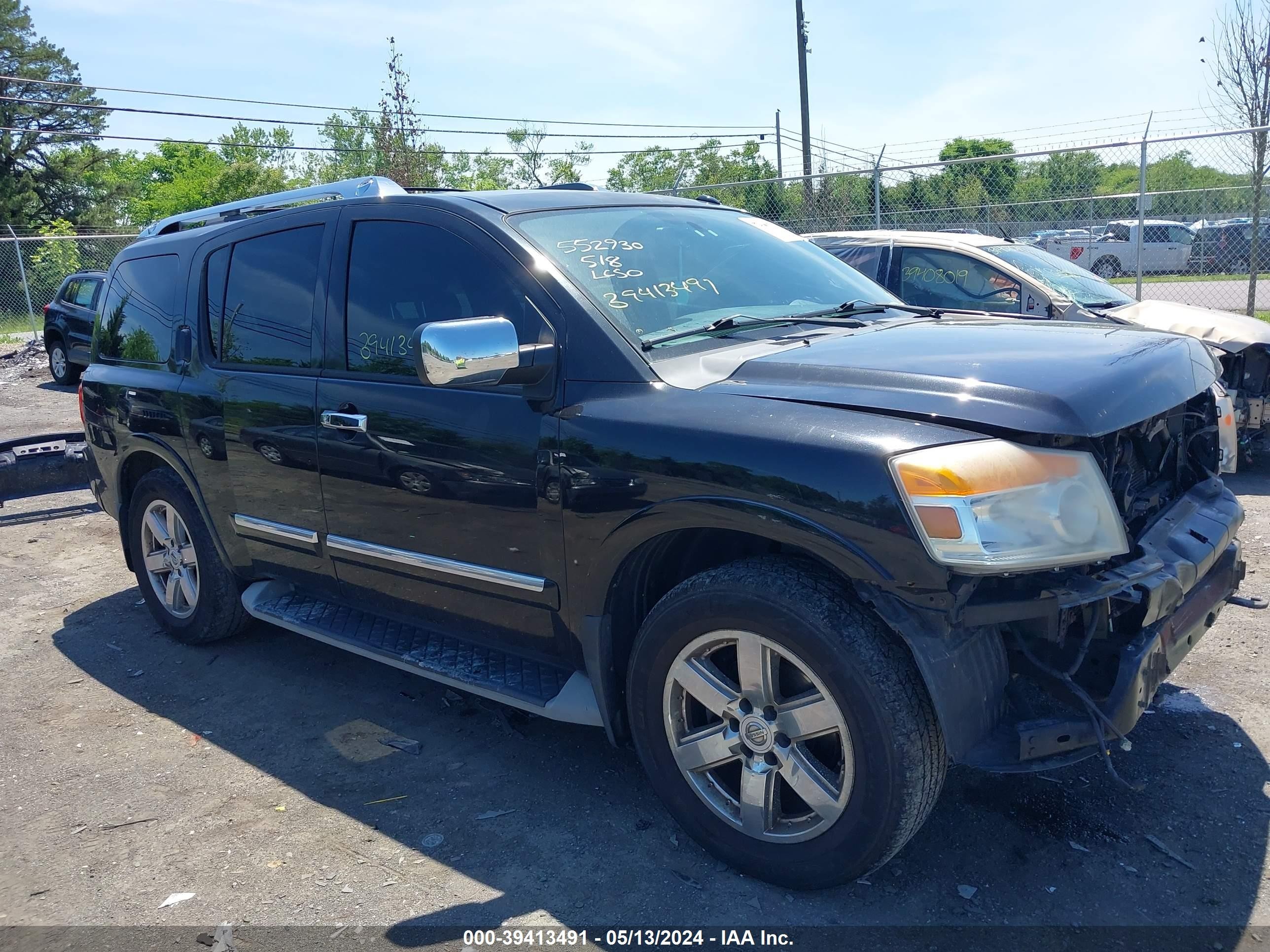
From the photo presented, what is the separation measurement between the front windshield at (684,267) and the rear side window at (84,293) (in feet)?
47.2

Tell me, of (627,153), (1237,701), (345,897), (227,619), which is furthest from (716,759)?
(627,153)

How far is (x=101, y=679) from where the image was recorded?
4582 mm

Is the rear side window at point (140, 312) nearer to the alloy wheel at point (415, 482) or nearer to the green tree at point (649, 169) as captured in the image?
the alloy wheel at point (415, 482)

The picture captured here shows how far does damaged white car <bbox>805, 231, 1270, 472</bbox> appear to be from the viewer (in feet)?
21.6

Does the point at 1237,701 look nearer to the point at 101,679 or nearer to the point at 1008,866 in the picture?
the point at 1008,866

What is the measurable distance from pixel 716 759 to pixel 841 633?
1.95 feet

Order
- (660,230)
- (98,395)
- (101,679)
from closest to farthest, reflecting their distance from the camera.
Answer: (660,230) < (101,679) < (98,395)

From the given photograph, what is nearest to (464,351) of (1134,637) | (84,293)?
(1134,637)

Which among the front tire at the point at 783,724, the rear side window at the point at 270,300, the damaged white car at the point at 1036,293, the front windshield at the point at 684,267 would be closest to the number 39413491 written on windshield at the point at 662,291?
the front windshield at the point at 684,267

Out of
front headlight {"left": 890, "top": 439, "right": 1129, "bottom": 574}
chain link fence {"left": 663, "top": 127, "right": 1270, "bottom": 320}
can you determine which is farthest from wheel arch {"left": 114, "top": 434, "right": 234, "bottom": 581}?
chain link fence {"left": 663, "top": 127, "right": 1270, "bottom": 320}

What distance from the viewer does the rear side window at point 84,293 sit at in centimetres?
1548

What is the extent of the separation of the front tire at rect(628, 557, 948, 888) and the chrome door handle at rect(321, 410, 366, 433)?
52.9 inches

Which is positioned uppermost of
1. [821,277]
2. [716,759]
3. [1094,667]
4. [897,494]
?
[821,277]

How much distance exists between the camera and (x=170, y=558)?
4863mm
